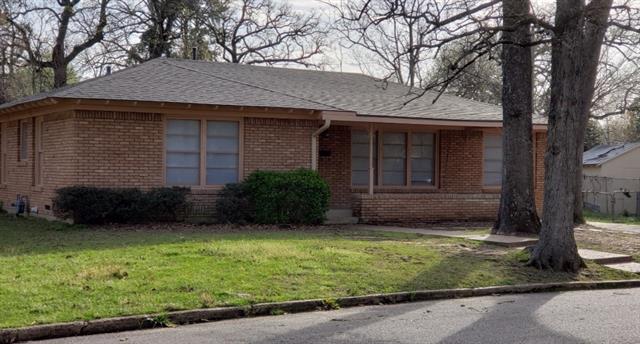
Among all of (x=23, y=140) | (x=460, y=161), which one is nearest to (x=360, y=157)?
(x=460, y=161)

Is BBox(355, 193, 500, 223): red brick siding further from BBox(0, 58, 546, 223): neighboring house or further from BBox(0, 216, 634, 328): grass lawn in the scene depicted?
BBox(0, 216, 634, 328): grass lawn

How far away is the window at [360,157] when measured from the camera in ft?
74.3

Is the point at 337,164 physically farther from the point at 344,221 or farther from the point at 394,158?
the point at 344,221

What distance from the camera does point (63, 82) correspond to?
38.7 meters

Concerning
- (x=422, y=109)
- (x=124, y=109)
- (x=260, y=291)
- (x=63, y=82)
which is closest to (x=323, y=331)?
(x=260, y=291)

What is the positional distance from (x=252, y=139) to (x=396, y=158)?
562 cm

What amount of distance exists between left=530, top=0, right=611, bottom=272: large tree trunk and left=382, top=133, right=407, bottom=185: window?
10117 mm

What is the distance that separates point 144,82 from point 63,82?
70.0ft

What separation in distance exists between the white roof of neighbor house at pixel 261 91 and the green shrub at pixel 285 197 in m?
1.84

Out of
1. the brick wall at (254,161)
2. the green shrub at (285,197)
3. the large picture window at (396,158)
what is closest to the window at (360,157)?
the large picture window at (396,158)

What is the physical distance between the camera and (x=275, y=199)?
18453 mm

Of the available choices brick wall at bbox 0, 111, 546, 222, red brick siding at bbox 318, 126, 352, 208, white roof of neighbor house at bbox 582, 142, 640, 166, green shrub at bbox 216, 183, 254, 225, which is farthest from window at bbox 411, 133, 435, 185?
white roof of neighbor house at bbox 582, 142, 640, 166

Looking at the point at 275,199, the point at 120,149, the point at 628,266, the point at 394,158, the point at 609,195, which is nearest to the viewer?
the point at 628,266

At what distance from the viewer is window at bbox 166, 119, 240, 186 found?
18.8 metres
